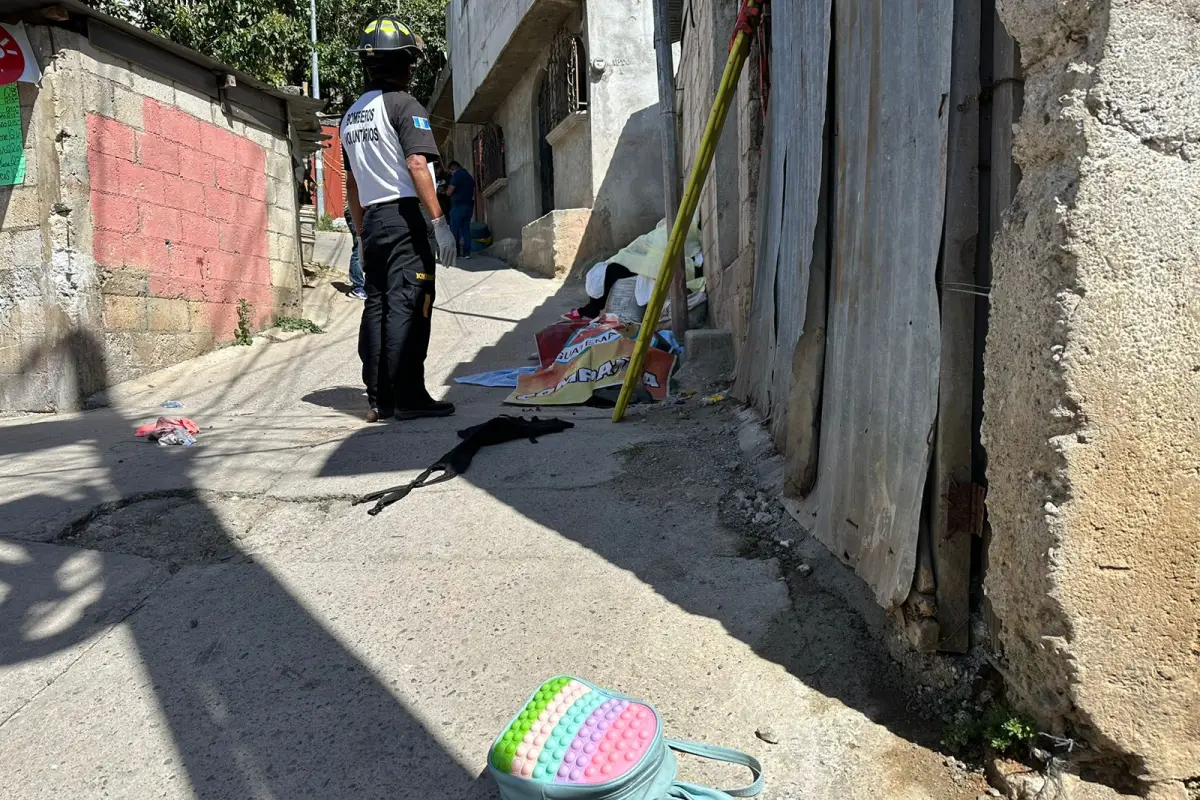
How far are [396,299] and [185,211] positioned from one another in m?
2.99

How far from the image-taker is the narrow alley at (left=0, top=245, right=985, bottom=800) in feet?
5.36

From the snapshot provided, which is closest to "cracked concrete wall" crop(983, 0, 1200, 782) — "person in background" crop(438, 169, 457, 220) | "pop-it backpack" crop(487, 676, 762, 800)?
"pop-it backpack" crop(487, 676, 762, 800)

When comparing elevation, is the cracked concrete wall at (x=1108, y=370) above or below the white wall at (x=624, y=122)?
below

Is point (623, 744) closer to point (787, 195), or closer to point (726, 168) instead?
point (787, 195)

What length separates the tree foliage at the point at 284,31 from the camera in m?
13.3

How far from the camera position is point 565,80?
35.4 feet

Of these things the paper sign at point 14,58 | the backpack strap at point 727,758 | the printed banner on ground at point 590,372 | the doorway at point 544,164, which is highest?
the doorway at point 544,164

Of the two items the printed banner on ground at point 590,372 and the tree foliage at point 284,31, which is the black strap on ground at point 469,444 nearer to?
the printed banner on ground at point 590,372

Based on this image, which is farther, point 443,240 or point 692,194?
point 443,240

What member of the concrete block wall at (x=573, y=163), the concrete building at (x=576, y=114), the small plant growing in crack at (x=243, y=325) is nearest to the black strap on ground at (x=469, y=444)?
the small plant growing in crack at (x=243, y=325)

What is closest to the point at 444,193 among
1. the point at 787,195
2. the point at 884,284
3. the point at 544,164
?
the point at 544,164

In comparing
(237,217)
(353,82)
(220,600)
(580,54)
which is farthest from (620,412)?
(353,82)

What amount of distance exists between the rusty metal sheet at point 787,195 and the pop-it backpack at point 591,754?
1.34 metres

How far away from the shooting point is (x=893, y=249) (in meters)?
1.89
